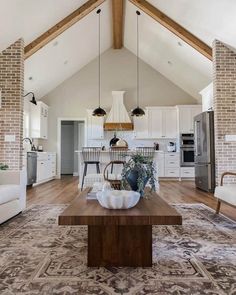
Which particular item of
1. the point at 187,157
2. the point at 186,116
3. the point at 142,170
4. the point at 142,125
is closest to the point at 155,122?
the point at 142,125

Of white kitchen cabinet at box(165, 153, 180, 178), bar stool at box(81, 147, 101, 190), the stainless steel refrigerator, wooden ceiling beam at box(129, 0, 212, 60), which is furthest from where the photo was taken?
white kitchen cabinet at box(165, 153, 180, 178)

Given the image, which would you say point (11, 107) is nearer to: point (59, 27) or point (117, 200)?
point (59, 27)

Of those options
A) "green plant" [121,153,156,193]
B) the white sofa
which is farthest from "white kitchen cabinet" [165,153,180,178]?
"green plant" [121,153,156,193]

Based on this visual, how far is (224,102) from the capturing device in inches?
201

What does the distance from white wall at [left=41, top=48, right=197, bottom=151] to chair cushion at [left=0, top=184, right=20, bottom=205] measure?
583 cm

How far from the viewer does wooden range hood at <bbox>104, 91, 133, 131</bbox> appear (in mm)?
8641

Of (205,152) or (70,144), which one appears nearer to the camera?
(205,152)

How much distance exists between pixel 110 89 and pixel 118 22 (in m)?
2.39

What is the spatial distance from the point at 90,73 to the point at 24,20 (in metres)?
4.52

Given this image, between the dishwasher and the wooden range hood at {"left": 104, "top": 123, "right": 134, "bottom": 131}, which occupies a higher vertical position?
the wooden range hood at {"left": 104, "top": 123, "right": 134, "bottom": 131}

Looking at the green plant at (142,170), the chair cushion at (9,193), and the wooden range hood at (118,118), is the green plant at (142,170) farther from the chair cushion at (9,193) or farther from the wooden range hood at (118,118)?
the wooden range hood at (118,118)

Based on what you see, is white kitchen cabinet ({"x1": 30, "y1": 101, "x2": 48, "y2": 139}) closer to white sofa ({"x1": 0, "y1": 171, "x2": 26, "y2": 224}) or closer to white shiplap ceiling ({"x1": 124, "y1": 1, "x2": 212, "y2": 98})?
white shiplap ceiling ({"x1": 124, "y1": 1, "x2": 212, "y2": 98})

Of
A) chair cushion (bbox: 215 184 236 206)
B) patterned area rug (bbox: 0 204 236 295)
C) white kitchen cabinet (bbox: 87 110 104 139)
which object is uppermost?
white kitchen cabinet (bbox: 87 110 104 139)

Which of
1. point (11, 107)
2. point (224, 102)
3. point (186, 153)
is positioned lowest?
point (186, 153)
